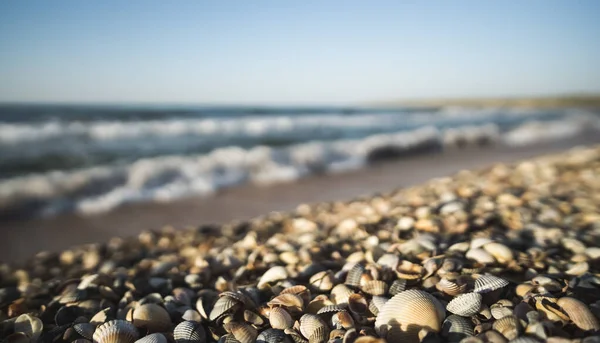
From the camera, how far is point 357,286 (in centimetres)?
158

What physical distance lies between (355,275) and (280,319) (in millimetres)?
408

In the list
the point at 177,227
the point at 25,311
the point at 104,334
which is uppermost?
the point at 104,334

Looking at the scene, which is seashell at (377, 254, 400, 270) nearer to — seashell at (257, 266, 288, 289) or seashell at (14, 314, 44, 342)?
seashell at (257, 266, 288, 289)

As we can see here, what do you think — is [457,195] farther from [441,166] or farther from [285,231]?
[441,166]

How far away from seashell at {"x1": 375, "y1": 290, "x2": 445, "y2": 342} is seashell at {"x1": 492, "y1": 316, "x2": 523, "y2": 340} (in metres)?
0.17

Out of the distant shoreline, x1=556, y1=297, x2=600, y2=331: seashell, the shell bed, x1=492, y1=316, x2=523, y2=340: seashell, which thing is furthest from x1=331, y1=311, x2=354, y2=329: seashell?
the distant shoreline

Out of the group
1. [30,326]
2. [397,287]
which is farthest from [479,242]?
[30,326]

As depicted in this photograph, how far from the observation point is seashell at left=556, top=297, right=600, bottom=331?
1201mm

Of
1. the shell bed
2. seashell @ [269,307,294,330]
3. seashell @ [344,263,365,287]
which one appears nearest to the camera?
the shell bed

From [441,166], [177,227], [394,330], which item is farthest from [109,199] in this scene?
[441,166]

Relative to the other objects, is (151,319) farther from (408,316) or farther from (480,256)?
(480,256)

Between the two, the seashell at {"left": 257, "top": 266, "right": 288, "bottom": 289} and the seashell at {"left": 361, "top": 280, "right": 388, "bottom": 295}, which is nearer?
the seashell at {"left": 361, "top": 280, "right": 388, "bottom": 295}

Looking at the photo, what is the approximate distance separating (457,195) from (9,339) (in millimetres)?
3099

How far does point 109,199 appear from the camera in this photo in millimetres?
4578
